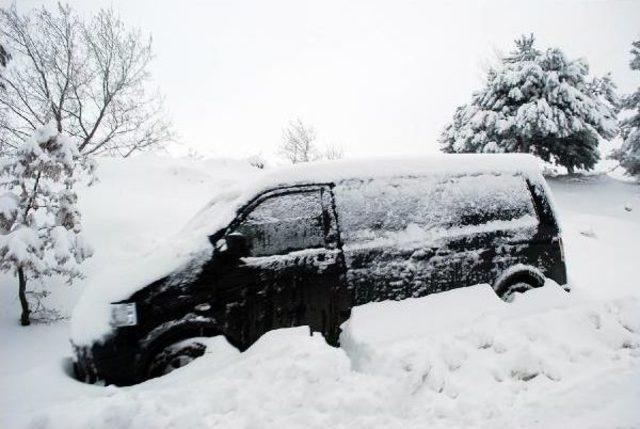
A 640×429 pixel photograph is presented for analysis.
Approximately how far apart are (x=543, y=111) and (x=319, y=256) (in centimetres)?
1619

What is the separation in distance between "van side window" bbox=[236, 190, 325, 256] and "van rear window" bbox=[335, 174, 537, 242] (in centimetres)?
28

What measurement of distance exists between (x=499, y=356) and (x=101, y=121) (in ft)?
58.3

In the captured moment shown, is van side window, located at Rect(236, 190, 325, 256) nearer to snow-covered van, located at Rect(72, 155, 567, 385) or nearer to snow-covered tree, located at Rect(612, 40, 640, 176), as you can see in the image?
snow-covered van, located at Rect(72, 155, 567, 385)

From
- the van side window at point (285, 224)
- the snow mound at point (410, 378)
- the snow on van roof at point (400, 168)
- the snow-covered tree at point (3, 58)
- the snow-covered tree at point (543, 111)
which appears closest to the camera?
the snow mound at point (410, 378)

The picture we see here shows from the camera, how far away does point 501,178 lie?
4.98 meters

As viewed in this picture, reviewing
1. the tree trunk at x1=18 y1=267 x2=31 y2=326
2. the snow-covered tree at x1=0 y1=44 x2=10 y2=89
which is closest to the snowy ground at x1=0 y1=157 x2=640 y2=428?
the tree trunk at x1=18 y1=267 x2=31 y2=326

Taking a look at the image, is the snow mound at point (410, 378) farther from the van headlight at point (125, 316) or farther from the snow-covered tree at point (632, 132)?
the snow-covered tree at point (632, 132)

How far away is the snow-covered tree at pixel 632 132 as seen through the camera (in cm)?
1855

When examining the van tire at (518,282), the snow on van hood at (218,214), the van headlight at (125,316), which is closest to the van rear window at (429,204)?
the snow on van hood at (218,214)

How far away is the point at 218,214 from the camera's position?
411cm

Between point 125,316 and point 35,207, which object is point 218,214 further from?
point 35,207

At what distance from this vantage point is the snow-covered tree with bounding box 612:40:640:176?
730 inches

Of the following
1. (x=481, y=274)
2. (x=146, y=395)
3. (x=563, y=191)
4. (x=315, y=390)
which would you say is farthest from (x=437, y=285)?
(x=563, y=191)

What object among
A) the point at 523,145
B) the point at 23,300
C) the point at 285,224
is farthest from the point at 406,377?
the point at 523,145
